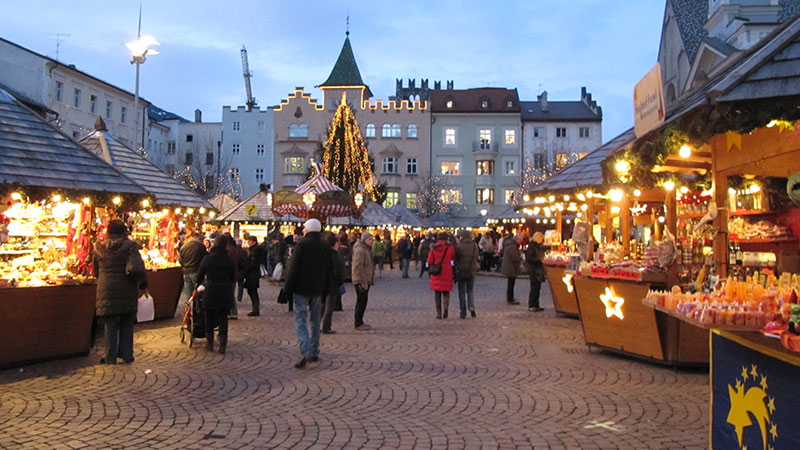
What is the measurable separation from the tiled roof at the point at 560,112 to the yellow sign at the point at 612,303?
53.4m

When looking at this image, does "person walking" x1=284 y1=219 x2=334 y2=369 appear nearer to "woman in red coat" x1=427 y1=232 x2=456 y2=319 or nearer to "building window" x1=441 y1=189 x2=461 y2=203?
"woman in red coat" x1=427 y1=232 x2=456 y2=319

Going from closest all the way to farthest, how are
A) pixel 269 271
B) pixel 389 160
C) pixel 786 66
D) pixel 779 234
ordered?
pixel 786 66 < pixel 779 234 < pixel 269 271 < pixel 389 160

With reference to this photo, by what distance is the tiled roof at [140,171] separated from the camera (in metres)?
14.9

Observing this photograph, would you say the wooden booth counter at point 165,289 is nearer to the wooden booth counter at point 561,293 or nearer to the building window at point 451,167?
the wooden booth counter at point 561,293

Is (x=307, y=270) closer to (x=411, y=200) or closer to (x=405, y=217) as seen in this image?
(x=405, y=217)

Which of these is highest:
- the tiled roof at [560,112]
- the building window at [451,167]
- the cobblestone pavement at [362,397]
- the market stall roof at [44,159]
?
the tiled roof at [560,112]

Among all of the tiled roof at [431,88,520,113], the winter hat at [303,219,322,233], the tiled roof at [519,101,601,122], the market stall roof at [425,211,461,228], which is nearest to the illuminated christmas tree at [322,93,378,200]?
the market stall roof at [425,211,461,228]

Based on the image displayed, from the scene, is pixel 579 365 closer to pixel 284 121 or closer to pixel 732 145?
pixel 732 145

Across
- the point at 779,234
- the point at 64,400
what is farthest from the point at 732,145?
the point at 64,400

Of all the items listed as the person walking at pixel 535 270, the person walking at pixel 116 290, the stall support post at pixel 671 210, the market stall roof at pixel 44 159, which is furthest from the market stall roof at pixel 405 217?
the person walking at pixel 116 290

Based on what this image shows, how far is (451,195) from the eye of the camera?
6022cm

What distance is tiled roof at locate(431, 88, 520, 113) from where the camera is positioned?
61.2 metres

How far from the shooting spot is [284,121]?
6100cm

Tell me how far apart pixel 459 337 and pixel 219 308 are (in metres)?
3.84
